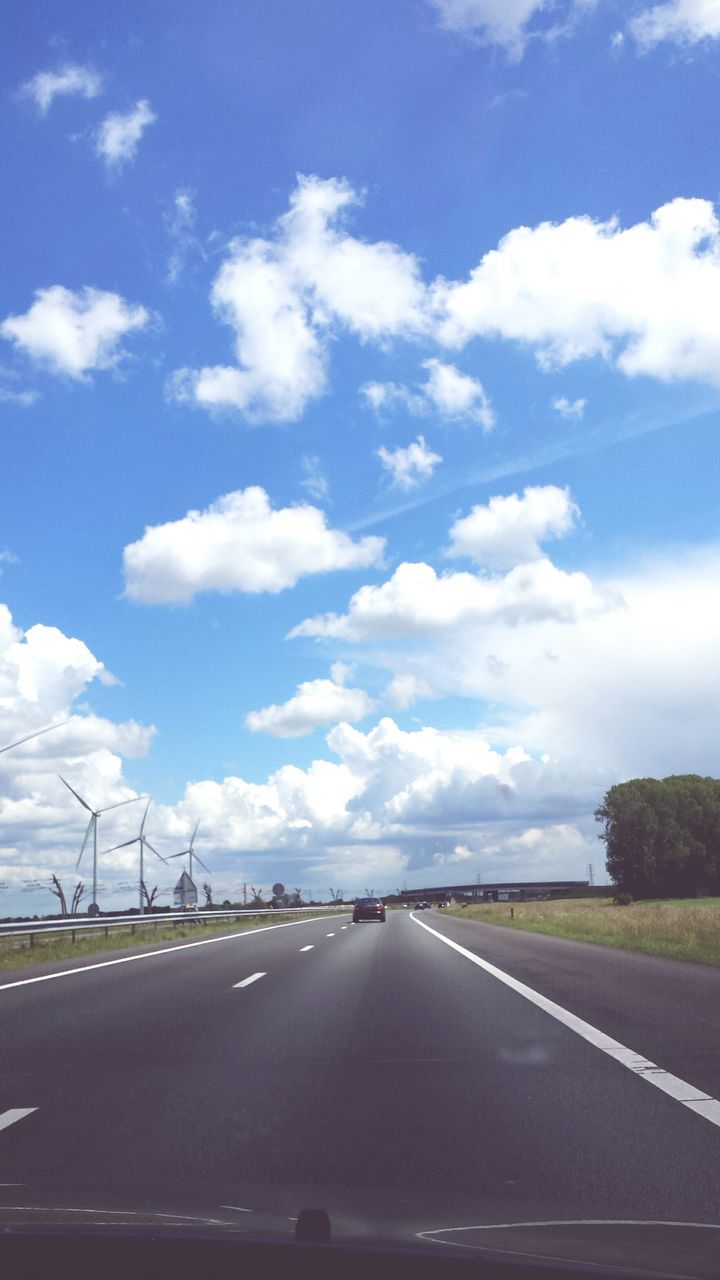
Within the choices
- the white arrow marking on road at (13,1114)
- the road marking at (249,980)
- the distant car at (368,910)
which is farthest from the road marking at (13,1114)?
the distant car at (368,910)

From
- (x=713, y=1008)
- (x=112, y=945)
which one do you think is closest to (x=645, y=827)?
(x=112, y=945)

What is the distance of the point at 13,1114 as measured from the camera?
6988 mm

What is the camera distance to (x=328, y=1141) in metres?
6.15

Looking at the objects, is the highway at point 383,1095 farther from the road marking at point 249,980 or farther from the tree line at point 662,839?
the tree line at point 662,839

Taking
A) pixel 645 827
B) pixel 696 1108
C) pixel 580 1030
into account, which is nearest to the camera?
pixel 696 1108

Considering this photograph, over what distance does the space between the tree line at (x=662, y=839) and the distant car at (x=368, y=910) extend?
56.9m

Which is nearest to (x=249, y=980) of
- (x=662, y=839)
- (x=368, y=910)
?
(x=368, y=910)

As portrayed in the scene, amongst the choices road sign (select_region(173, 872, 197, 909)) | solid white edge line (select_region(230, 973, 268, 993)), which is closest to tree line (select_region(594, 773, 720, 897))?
road sign (select_region(173, 872, 197, 909))

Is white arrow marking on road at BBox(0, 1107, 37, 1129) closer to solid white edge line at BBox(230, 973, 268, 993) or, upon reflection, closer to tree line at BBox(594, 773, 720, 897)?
solid white edge line at BBox(230, 973, 268, 993)

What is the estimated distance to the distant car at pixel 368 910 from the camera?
173 feet

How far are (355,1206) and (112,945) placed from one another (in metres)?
26.8

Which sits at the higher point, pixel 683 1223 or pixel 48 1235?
pixel 48 1235

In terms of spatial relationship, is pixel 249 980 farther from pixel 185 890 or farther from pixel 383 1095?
pixel 185 890

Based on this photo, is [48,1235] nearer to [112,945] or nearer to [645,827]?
[112,945]
